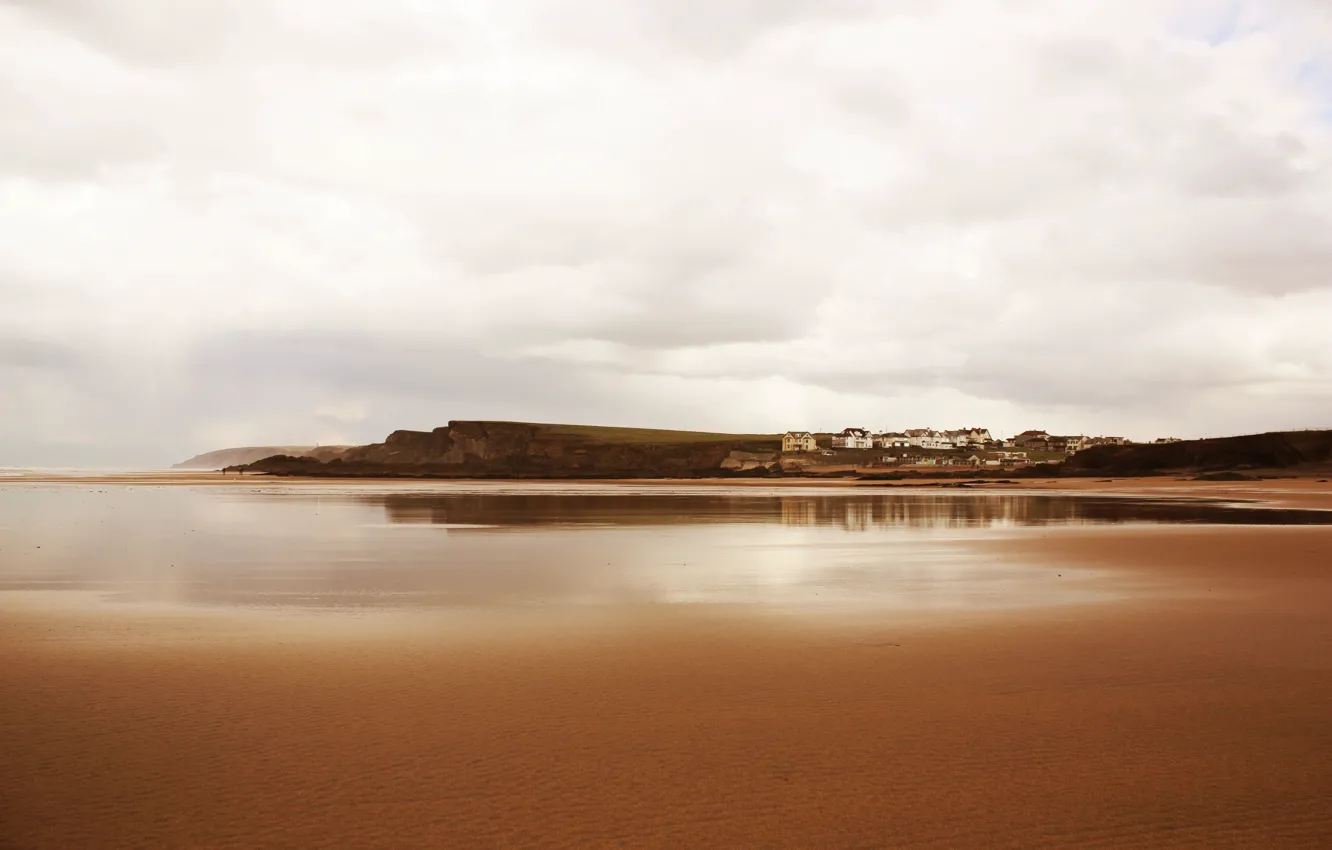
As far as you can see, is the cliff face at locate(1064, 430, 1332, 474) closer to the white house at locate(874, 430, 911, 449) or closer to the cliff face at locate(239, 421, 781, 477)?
the cliff face at locate(239, 421, 781, 477)

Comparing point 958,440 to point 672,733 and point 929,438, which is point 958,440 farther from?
point 672,733

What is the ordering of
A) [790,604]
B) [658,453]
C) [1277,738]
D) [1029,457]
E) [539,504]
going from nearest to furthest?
[1277,738] < [790,604] < [539,504] < [658,453] < [1029,457]

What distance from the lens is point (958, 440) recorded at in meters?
174

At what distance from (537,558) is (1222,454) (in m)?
91.7

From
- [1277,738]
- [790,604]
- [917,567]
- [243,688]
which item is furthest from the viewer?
[917,567]

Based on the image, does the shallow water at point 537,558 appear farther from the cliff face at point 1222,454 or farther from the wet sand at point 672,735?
the cliff face at point 1222,454

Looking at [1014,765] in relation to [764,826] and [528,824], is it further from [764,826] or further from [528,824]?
[528,824]

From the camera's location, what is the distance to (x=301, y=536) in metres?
24.4

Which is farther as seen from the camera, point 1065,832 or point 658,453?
point 658,453

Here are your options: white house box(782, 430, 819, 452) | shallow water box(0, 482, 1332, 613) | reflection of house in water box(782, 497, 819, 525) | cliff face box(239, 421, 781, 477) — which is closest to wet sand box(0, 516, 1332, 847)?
shallow water box(0, 482, 1332, 613)

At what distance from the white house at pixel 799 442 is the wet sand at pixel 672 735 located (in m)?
131

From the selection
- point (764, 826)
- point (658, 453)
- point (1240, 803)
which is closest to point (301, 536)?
point (764, 826)

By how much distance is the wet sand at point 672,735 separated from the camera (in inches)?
215

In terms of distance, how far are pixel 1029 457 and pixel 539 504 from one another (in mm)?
113382
